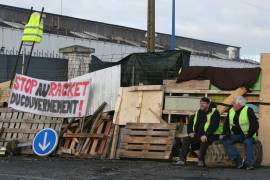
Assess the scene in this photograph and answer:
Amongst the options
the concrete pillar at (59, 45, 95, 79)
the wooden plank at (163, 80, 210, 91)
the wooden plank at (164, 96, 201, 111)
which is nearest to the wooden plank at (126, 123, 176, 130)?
the wooden plank at (164, 96, 201, 111)

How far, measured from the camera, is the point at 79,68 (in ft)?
61.1

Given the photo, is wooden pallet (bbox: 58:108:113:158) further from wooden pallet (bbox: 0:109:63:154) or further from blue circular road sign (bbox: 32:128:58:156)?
wooden pallet (bbox: 0:109:63:154)

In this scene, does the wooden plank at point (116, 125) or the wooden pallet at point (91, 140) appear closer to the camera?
the wooden plank at point (116, 125)

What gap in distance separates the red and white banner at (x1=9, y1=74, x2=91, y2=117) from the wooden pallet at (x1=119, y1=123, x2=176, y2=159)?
63.8 inches

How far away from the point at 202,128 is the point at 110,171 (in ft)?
7.66

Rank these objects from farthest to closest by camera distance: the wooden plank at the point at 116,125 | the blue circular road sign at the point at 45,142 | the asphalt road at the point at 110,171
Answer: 1. the blue circular road sign at the point at 45,142
2. the wooden plank at the point at 116,125
3. the asphalt road at the point at 110,171

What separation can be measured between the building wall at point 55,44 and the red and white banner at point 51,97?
33.2 ft

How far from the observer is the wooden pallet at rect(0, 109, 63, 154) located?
1465 cm

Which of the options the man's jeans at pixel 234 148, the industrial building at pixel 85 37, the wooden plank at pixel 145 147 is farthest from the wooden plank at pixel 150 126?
the industrial building at pixel 85 37

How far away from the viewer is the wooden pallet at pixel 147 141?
12742 millimetres

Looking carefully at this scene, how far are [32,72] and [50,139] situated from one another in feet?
18.1

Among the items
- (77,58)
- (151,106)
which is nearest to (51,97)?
(151,106)

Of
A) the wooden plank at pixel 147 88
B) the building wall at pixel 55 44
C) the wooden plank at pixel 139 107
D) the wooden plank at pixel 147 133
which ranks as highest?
the building wall at pixel 55 44

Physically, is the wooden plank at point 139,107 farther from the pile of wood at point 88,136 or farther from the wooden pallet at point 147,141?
the pile of wood at point 88,136
